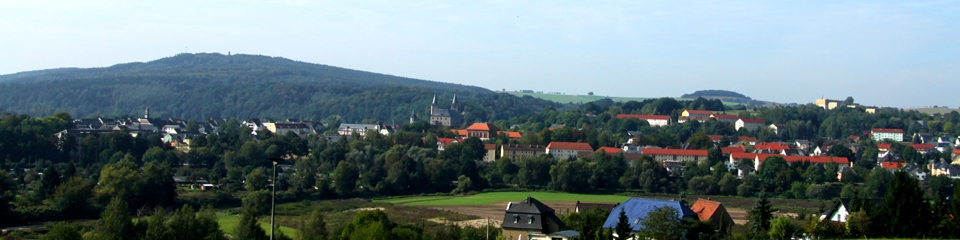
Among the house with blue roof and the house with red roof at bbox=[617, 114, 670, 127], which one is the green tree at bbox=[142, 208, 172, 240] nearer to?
the house with blue roof

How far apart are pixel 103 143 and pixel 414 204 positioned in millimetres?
22055

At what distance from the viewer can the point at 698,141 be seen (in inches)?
3263

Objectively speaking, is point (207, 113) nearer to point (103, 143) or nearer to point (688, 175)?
point (103, 143)

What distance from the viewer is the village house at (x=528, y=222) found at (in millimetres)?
27375

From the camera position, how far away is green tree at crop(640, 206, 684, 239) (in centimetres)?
2397

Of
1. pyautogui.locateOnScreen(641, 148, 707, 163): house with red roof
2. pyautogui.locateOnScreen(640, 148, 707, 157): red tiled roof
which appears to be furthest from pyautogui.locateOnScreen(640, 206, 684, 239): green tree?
pyautogui.locateOnScreen(640, 148, 707, 157): red tiled roof

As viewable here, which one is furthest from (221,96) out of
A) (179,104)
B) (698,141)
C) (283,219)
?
(283,219)

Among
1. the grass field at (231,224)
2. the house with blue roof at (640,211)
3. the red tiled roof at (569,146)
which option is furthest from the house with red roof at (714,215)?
the red tiled roof at (569,146)

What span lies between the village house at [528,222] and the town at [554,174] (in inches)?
1.5

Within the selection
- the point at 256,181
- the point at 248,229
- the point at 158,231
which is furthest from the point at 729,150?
the point at 158,231

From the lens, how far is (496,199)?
51.3 m

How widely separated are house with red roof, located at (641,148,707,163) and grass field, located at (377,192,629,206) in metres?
20.9

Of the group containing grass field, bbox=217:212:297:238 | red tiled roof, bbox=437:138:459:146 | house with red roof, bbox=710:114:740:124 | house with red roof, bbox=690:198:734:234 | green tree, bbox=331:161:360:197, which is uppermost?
house with red roof, bbox=710:114:740:124

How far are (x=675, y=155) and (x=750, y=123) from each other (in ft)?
110
